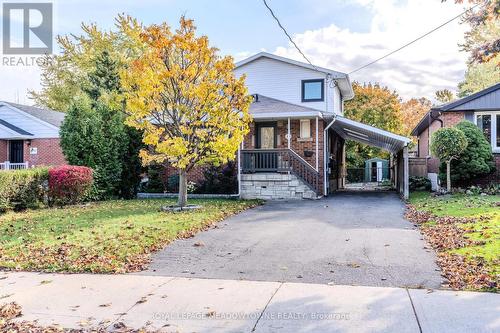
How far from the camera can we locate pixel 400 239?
816 cm

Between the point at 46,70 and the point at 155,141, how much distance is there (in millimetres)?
33870

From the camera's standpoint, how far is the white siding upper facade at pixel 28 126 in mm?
24922

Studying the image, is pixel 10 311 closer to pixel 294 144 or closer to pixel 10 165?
pixel 294 144

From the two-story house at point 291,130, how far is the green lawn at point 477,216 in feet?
9.28

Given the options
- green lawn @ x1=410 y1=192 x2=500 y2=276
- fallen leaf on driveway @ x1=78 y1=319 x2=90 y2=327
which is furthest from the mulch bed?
fallen leaf on driveway @ x1=78 y1=319 x2=90 y2=327

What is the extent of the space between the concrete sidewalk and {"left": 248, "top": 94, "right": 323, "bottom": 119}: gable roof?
38.3 feet

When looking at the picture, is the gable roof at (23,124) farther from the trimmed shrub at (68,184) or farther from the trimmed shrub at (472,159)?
Answer: the trimmed shrub at (472,159)

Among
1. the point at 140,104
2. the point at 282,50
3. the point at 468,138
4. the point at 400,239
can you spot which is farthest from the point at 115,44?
the point at 400,239

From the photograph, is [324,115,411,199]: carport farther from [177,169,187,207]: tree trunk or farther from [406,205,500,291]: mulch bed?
[177,169,187,207]: tree trunk

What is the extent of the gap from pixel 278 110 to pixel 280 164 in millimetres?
2313

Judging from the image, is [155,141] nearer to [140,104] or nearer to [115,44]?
[140,104]

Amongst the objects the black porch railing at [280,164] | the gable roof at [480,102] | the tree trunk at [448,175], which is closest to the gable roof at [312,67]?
the gable roof at [480,102]

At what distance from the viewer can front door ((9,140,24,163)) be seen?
2603 cm

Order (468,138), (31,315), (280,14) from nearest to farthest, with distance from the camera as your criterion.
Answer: (31,315)
(280,14)
(468,138)
